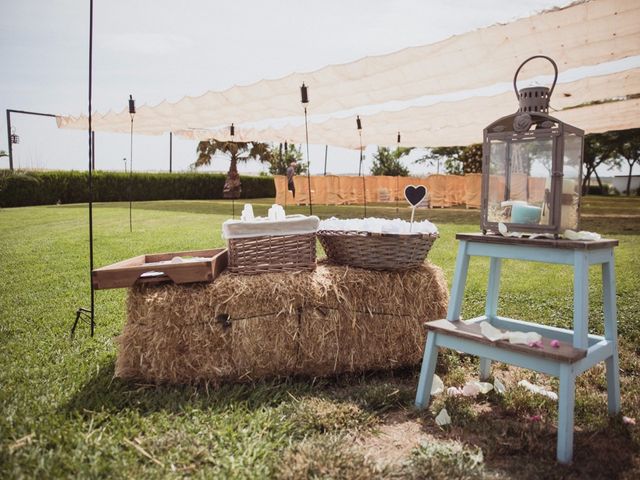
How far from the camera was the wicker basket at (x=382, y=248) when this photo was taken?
259 cm

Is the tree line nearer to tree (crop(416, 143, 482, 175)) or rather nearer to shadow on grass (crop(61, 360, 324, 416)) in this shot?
tree (crop(416, 143, 482, 175))

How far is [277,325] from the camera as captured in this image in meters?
2.48

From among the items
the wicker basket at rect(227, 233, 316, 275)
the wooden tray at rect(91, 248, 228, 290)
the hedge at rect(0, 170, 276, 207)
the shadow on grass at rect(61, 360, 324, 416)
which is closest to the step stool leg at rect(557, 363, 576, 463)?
the shadow on grass at rect(61, 360, 324, 416)

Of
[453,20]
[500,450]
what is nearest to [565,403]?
[500,450]

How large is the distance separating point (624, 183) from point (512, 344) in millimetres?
46061

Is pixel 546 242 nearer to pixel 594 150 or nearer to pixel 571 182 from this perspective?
pixel 571 182

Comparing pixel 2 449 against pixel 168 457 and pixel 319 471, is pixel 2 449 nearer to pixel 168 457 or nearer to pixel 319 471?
pixel 168 457

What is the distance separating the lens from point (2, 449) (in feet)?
5.57

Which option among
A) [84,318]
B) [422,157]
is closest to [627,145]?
[422,157]

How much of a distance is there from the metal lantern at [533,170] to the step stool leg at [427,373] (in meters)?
0.62

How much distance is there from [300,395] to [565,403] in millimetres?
1185

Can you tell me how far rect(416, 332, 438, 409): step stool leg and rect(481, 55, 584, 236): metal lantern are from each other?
A: 0.62 meters

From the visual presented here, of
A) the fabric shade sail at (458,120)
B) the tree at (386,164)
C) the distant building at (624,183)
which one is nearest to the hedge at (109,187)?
the fabric shade sail at (458,120)

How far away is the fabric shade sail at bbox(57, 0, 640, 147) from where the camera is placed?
15.0 feet
